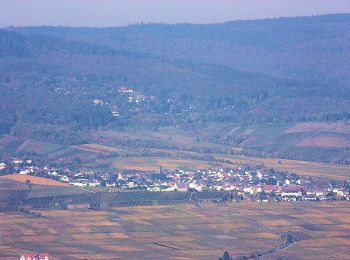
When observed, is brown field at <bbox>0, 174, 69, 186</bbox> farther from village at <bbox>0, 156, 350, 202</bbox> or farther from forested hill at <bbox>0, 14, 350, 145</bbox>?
forested hill at <bbox>0, 14, 350, 145</bbox>

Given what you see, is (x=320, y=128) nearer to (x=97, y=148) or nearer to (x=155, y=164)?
(x=97, y=148)

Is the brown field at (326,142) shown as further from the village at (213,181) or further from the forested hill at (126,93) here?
the village at (213,181)

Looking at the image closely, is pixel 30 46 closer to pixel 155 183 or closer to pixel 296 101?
pixel 296 101

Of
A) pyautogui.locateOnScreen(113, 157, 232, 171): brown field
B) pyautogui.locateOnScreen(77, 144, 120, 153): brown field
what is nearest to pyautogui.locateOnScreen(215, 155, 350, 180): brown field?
pyautogui.locateOnScreen(113, 157, 232, 171): brown field

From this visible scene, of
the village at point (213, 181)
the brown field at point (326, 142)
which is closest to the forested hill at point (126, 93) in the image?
the brown field at point (326, 142)

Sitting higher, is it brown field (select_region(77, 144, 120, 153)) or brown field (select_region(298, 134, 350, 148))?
brown field (select_region(298, 134, 350, 148))

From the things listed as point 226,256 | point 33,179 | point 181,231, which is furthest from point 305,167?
point 226,256
